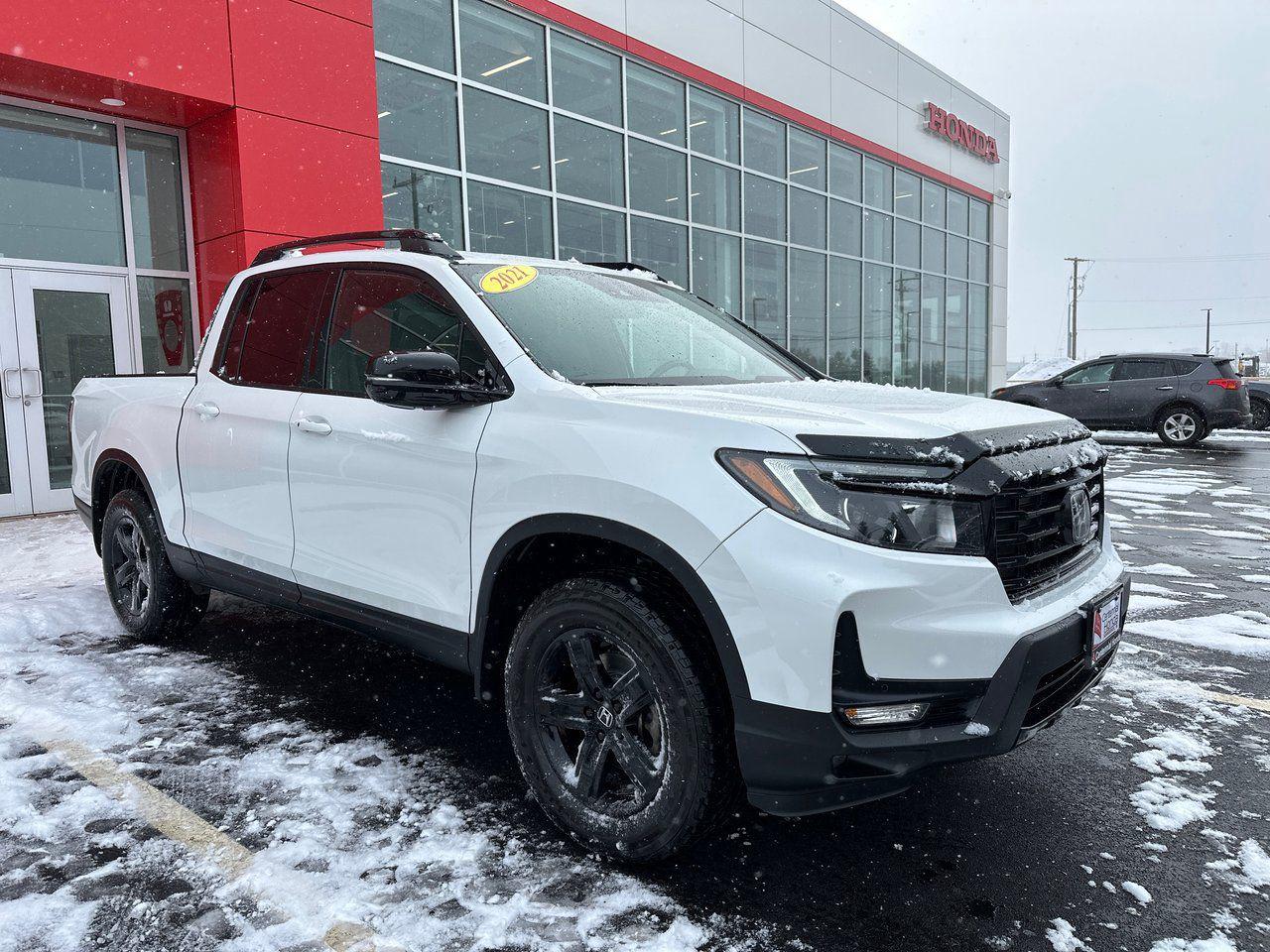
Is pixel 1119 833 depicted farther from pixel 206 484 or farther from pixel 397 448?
pixel 206 484

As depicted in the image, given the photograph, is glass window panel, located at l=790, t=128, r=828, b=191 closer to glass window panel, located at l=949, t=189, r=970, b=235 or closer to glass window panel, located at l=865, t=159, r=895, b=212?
glass window panel, located at l=865, t=159, r=895, b=212

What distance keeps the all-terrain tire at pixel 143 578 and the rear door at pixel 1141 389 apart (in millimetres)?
17345

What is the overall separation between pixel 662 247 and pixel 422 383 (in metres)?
12.5

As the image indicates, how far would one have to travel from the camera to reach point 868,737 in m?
2.08

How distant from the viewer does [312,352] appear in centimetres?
355

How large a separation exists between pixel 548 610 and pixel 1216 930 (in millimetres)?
1884

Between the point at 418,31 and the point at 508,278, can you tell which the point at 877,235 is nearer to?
the point at 418,31

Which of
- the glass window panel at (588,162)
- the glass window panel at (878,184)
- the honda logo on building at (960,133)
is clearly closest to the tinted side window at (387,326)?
the glass window panel at (588,162)

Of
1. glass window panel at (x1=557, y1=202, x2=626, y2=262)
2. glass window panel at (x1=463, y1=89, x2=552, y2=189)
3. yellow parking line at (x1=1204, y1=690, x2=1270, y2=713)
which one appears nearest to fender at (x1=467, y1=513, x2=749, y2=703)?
yellow parking line at (x1=1204, y1=690, x2=1270, y2=713)

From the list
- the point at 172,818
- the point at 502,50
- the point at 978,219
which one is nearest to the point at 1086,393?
the point at 978,219

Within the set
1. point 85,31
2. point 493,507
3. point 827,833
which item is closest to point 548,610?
point 493,507

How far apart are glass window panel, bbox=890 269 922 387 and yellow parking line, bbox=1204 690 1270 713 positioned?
18.4 m

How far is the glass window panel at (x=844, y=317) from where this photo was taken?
19.0m

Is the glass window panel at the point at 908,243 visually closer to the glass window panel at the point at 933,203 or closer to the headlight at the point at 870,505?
the glass window panel at the point at 933,203
